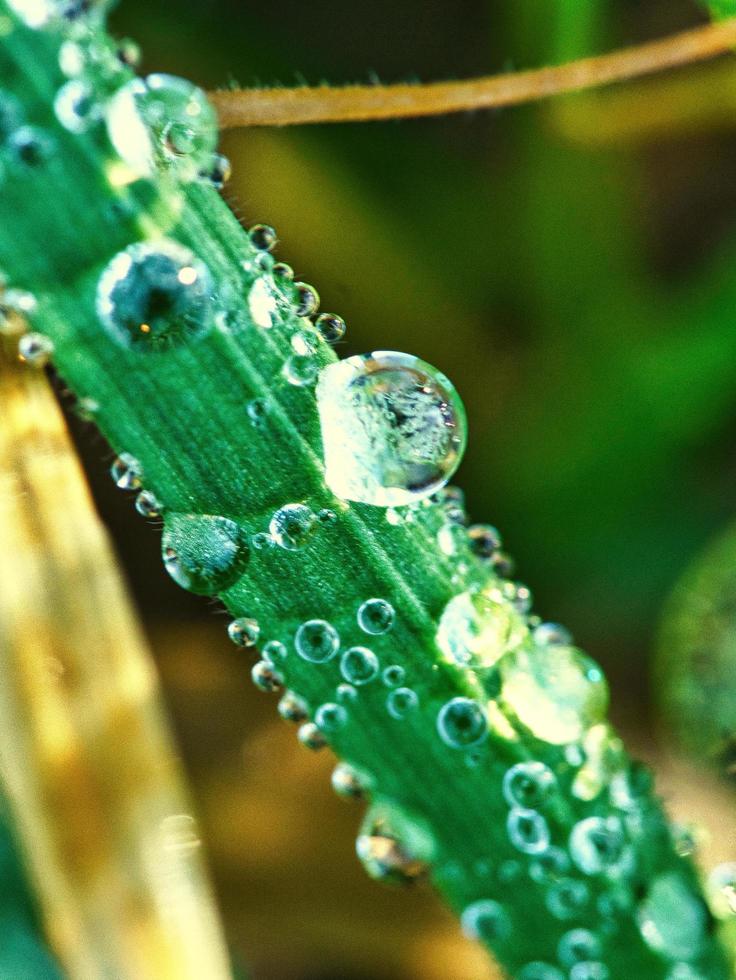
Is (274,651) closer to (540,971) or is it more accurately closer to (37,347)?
(37,347)

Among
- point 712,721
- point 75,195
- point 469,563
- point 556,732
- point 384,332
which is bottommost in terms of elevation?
point 712,721

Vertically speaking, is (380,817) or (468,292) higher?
(468,292)

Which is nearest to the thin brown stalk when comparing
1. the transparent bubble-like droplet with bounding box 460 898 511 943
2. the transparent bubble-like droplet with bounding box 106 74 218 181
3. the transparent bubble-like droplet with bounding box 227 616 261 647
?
the transparent bubble-like droplet with bounding box 106 74 218 181

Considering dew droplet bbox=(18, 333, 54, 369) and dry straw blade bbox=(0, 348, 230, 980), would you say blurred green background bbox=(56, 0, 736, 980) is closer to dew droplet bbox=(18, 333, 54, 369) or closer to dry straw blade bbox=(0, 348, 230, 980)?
dry straw blade bbox=(0, 348, 230, 980)

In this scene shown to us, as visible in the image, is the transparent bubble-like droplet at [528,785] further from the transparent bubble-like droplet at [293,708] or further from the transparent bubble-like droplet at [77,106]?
the transparent bubble-like droplet at [77,106]

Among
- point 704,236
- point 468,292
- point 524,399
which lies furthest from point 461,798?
point 704,236

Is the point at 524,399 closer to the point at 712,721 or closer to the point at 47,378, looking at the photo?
the point at 712,721
